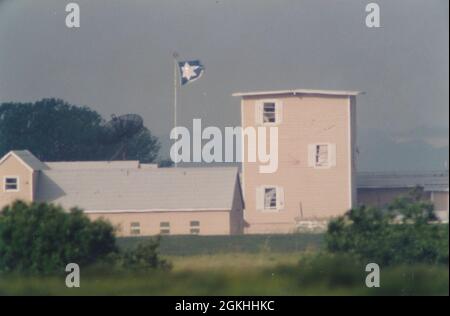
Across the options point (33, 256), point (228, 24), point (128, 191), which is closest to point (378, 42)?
point (228, 24)

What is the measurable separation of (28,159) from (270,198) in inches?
96.0

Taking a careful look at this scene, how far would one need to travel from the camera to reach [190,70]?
496 inches

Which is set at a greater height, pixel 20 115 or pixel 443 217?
pixel 20 115

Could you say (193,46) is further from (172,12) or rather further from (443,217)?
(443,217)

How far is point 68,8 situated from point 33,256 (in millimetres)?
2509

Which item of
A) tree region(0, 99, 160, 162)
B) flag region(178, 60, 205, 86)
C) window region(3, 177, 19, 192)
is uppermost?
flag region(178, 60, 205, 86)

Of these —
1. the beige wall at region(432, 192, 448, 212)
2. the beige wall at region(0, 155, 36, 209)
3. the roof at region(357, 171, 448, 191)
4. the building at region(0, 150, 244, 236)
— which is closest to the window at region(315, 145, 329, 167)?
the roof at region(357, 171, 448, 191)

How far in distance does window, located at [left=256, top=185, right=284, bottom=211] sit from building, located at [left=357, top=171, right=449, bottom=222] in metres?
0.79

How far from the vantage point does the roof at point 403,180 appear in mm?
12773

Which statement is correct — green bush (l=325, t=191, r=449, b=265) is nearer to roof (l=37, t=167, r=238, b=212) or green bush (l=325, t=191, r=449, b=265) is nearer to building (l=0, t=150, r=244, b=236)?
building (l=0, t=150, r=244, b=236)

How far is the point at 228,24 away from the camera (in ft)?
41.3

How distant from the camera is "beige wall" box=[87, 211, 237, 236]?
1279 centimetres

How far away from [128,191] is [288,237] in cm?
166
